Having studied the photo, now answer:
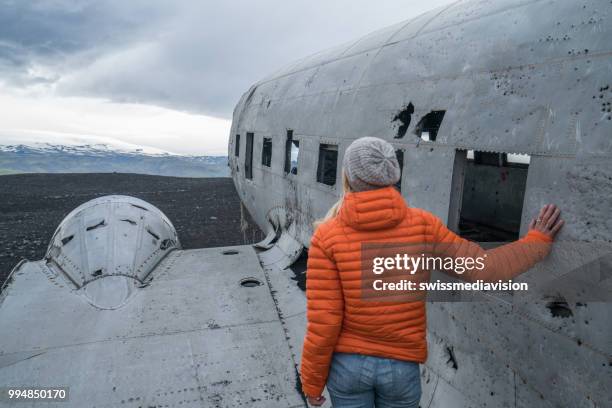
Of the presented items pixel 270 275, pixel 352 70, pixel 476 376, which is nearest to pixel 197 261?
pixel 270 275

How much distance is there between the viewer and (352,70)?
6.24m

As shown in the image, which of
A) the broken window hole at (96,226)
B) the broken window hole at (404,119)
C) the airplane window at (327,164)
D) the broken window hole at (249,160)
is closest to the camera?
the broken window hole at (404,119)

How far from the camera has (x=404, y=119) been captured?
4.64 m

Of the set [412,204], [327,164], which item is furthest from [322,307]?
[327,164]

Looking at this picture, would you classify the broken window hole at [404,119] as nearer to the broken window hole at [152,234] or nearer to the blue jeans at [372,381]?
the blue jeans at [372,381]

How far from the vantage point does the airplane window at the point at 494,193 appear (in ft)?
21.3

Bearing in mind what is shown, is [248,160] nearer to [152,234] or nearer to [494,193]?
[152,234]

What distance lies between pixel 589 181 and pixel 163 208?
2404 centimetres

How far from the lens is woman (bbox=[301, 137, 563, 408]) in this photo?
260 cm
